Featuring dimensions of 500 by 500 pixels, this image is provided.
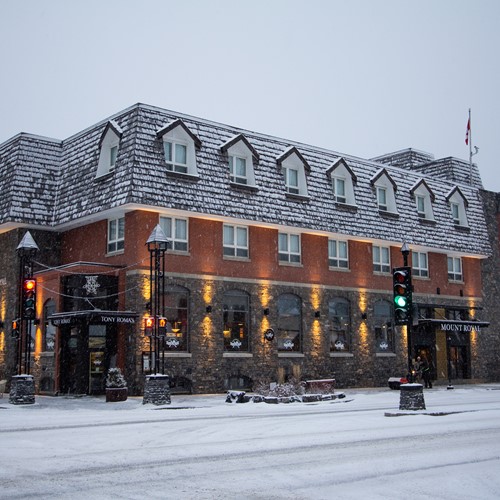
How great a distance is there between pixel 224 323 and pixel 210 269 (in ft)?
8.31

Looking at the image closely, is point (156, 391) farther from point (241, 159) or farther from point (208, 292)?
point (241, 159)

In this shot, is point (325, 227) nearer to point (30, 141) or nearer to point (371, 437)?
point (30, 141)

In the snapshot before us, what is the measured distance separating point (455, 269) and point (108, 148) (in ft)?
75.3

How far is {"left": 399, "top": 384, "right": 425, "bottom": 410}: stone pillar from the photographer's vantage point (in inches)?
845

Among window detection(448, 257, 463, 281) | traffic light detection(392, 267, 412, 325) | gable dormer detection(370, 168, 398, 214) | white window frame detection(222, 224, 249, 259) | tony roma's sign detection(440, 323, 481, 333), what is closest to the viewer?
traffic light detection(392, 267, 412, 325)

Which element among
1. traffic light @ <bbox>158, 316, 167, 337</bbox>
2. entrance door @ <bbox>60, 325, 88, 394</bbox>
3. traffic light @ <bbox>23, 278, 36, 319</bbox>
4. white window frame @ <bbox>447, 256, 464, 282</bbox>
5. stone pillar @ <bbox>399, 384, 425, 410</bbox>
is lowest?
stone pillar @ <bbox>399, 384, 425, 410</bbox>

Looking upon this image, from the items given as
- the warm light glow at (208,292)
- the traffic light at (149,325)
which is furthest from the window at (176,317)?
the traffic light at (149,325)

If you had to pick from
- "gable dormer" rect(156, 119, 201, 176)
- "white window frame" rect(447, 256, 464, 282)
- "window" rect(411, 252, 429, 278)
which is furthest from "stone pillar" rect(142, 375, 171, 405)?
"white window frame" rect(447, 256, 464, 282)

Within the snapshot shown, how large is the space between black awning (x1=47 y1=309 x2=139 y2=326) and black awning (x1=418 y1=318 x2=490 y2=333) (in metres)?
17.4

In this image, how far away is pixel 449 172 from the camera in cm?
5172

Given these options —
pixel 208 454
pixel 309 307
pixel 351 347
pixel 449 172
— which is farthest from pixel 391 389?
pixel 208 454

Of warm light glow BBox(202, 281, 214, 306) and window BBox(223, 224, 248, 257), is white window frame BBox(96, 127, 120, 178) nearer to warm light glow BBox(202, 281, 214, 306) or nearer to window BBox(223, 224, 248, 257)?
window BBox(223, 224, 248, 257)

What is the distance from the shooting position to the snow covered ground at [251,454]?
379 inches

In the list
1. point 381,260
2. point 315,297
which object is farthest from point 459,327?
point 315,297
